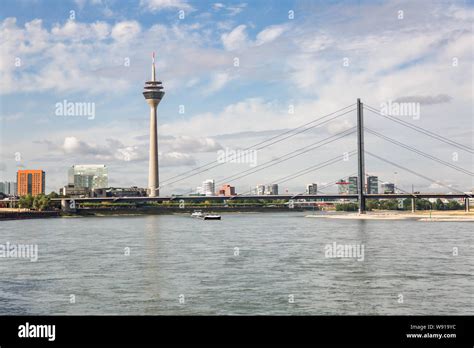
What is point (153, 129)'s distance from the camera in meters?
176

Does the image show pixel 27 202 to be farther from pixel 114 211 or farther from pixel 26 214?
pixel 114 211

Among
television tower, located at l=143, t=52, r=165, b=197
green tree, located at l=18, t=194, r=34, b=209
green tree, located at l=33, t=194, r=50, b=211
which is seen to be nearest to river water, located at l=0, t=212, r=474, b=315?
green tree, located at l=33, t=194, r=50, b=211

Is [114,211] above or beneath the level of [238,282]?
above

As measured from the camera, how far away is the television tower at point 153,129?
167500 mm

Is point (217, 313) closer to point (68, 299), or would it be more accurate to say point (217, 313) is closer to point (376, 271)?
point (68, 299)

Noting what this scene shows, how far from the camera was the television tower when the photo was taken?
168 m

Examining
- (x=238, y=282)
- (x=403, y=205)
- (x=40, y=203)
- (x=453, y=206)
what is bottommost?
A: (x=238, y=282)

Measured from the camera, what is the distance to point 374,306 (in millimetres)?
18250

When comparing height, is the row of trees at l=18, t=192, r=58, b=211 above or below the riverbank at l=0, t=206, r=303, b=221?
above

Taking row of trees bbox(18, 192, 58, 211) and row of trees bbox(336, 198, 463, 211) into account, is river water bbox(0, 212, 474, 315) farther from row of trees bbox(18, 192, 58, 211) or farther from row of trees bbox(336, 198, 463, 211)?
row of trees bbox(336, 198, 463, 211)
